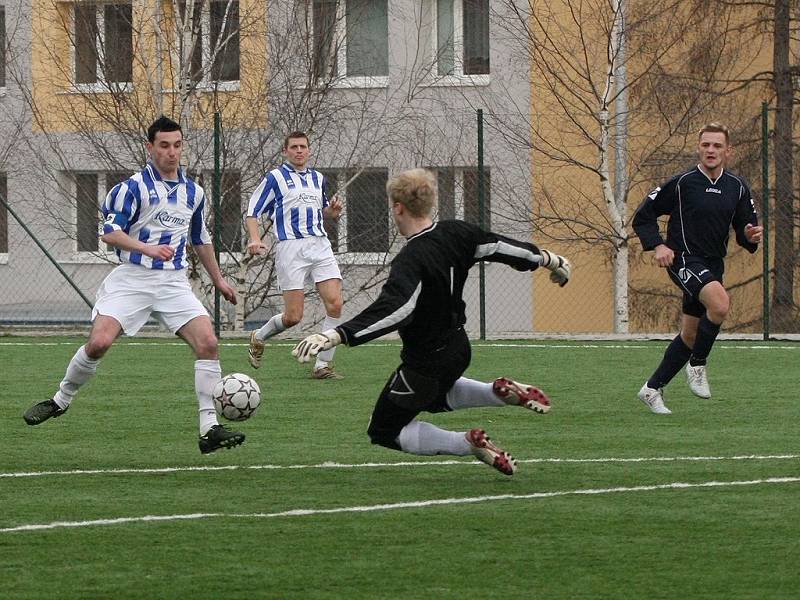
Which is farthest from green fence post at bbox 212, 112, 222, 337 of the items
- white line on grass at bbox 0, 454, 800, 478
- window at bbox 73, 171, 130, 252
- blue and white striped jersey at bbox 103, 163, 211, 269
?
white line on grass at bbox 0, 454, 800, 478

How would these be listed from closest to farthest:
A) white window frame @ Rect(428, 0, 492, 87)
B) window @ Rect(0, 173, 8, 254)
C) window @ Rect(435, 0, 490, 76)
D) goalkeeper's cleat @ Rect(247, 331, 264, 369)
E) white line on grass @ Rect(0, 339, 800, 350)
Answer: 1. goalkeeper's cleat @ Rect(247, 331, 264, 369)
2. white line on grass @ Rect(0, 339, 800, 350)
3. window @ Rect(0, 173, 8, 254)
4. white window frame @ Rect(428, 0, 492, 87)
5. window @ Rect(435, 0, 490, 76)

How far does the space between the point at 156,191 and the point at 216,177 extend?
9513 mm

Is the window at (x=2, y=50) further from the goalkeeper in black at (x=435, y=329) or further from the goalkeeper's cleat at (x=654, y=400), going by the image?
the goalkeeper in black at (x=435, y=329)

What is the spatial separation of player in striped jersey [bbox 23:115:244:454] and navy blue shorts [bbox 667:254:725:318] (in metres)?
3.48

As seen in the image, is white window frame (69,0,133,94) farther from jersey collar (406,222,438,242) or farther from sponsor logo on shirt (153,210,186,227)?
jersey collar (406,222,438,242)

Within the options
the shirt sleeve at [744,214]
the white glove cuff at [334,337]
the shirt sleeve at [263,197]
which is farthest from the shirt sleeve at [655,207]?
the white glove cuff at [334,337]

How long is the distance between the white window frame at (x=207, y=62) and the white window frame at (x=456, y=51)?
4.71 m

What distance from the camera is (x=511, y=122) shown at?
20.6 metres

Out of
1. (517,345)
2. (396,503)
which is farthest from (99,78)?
(396,503)

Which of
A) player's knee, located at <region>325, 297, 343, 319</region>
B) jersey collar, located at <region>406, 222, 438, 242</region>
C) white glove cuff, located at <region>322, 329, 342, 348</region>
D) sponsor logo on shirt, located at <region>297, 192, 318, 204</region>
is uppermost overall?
sponsor logo on shirt, located at <region>297, 192, 318, 204</region>

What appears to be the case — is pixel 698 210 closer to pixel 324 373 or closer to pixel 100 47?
pixel 324 373

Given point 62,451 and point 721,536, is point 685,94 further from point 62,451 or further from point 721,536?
point 721,536

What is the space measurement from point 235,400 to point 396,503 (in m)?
1.73

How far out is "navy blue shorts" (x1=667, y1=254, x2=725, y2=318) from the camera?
10.9 metres
